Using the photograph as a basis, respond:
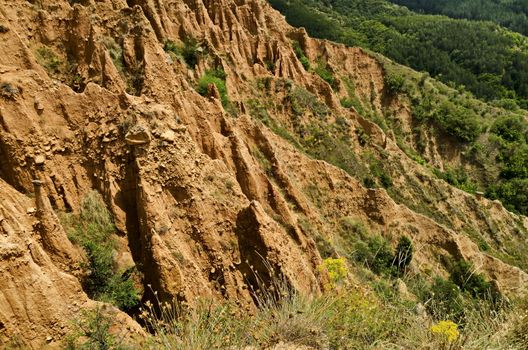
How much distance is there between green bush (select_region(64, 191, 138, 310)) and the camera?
10.8 meters

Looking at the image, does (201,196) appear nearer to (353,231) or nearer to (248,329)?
(248,329)

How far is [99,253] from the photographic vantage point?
440 inches

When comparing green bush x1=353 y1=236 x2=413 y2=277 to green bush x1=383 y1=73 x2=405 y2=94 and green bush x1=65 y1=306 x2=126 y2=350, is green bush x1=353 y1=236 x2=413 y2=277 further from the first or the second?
green bush x1=383 y1=73 x2=405 y2=94

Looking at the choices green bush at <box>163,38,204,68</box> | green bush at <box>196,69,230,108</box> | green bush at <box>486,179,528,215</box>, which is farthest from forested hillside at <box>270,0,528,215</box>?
green bush at <box>163,38,204,68</box>

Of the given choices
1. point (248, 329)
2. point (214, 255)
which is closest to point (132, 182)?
point (214, 255)

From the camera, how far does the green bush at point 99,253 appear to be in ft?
35.5

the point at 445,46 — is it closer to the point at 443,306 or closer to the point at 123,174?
the point at 123,174

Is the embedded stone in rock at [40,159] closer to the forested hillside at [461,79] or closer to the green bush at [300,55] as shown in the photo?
the green bush at [300,55]

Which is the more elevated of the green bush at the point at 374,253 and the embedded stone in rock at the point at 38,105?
the embedded stone in rock at the point at 38,105

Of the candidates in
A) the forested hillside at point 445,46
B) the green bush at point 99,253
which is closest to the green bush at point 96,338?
the green bush at point 99,253

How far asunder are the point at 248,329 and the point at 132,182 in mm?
8393

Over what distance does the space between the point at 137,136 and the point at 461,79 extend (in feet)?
307

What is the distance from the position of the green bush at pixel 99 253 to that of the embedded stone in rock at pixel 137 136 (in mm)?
1883

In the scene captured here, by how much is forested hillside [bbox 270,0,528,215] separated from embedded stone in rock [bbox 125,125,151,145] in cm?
4052
